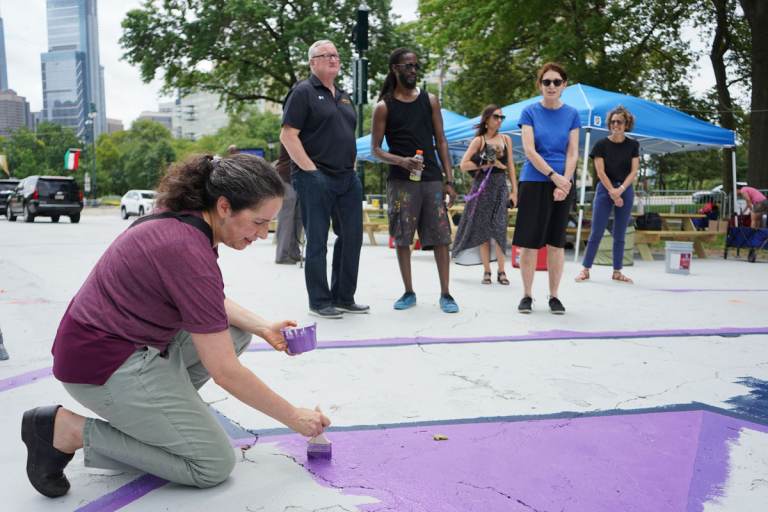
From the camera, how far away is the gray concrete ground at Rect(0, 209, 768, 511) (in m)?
2.17

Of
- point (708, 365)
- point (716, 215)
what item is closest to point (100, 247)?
point (708, 365)

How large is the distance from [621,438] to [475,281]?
4566mm

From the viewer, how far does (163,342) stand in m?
2.14

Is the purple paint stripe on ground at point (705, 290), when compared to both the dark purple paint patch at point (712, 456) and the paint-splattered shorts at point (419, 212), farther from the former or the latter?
the dark purple paint patch at point (712, 456)

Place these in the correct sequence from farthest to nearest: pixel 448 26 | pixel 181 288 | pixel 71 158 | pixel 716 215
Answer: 1. pixel 71 158
2. pixel 448 26
3. pixel 716 215
4. pixel 181 288

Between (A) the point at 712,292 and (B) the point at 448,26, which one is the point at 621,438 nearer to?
(A) the point at 712,292

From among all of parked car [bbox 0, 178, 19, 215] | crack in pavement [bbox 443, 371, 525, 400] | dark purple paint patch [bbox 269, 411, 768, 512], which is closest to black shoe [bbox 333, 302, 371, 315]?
crack in pavement [bbox 443, 371, 525, 400]

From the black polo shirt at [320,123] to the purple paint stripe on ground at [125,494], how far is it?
3026 millimetres

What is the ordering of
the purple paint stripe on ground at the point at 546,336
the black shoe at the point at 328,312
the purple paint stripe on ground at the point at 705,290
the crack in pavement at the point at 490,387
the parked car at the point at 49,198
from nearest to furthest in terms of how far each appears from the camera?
the crack in pavement at the point at 490,387, the purple paint stripe on ground at the point at 546,336, the black shoe at the point at 328,312, the purple paint stripe on ground at the point at 705,290, the parked car at the point at 49,198

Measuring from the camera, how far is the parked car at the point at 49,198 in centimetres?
2191

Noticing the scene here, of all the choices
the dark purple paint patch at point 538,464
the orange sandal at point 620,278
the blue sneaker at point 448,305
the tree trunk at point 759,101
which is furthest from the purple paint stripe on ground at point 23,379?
the tree trunk at point 759,101

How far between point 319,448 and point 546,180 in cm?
337

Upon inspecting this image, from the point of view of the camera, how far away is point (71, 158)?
158ft

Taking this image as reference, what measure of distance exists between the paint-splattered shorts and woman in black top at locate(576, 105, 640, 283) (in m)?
2.53
